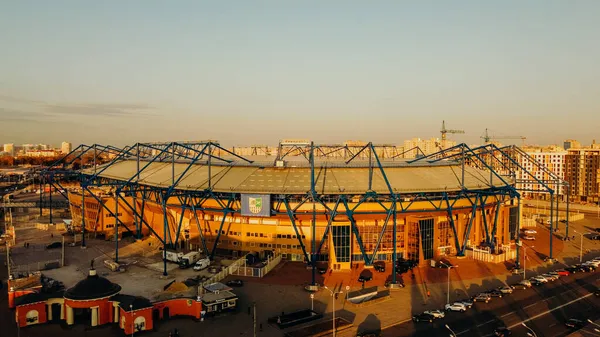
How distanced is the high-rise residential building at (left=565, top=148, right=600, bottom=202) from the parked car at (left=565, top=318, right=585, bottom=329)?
121 meters

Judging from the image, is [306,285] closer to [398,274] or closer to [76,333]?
[398,274]

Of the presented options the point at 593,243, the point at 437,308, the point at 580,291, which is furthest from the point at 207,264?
the point at 593,243

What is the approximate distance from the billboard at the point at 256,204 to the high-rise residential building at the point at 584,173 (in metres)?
125

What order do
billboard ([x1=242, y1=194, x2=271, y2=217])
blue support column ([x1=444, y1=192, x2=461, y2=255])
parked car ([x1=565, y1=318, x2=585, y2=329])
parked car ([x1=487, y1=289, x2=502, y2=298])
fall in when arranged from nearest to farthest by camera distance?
parked car ([x1=565, y1=318, x2=585, y2=329])
parked car ([x1=487, y1=289, x2=502, y2=298])
billboard ([x1=242, y1=194, x2=271, y2=217])
blue support column ([x1=444, y1=192, x2=461, y2=255])

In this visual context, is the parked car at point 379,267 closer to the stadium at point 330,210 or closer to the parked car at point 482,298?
the stadium at point 330,210

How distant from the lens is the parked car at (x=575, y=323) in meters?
38.1

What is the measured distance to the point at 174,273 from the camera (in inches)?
2142

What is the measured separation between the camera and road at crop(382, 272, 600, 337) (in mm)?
37469

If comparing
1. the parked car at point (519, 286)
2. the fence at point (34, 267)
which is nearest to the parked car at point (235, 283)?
the fence at point (34, 267)

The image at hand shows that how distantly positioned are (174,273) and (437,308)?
98.6 feet

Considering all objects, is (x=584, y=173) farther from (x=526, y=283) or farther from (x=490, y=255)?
(x=526, y=283)

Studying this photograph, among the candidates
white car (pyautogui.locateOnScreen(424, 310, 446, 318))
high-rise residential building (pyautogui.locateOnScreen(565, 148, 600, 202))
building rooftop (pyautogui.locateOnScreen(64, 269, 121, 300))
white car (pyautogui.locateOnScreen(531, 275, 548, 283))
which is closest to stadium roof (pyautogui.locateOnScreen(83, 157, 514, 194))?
white car (pyautogui.locateOnScreen(531, 275, 548, 283))

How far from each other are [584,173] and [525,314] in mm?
125159

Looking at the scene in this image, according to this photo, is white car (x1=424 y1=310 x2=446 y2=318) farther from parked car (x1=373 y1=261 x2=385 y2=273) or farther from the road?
parked car (x1=373 y1=261 x2=385 y2=273)
